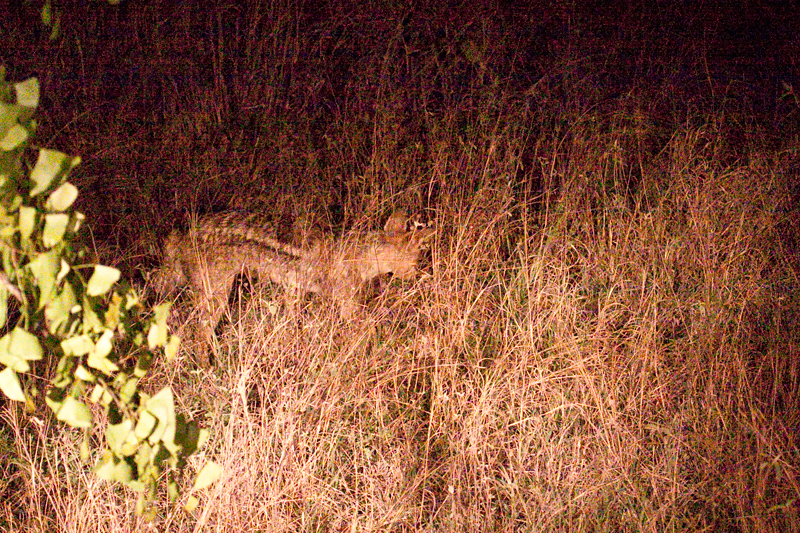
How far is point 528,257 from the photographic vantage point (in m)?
3.56

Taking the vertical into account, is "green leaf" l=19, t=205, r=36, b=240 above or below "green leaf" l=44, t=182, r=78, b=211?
below

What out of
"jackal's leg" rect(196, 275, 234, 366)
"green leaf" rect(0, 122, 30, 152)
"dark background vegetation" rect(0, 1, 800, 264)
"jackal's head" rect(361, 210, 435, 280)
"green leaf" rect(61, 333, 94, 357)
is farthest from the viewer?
"dark background vegetation" rect(0, 1, 800, 264)

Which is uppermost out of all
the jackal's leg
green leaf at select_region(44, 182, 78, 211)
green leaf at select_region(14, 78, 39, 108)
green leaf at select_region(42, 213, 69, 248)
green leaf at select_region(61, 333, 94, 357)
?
green leaf at select_region(14, 78, 39, 108)

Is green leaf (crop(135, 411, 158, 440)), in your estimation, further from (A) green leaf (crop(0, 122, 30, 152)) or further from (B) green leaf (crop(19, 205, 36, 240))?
(A) green leaf (crop(0, 122, 30, 152))

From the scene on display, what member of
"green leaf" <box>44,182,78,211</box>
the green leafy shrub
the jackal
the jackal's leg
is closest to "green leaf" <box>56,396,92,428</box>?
the green leafy shrub

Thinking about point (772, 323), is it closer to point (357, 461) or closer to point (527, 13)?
point (357, 461)

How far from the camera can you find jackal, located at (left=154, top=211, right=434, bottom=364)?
3.58 metres

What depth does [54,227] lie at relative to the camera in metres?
1.16

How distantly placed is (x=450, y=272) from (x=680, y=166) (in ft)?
5.22

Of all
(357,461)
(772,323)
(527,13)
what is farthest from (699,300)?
(527,13)

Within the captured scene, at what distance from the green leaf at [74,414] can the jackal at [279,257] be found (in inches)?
83.1

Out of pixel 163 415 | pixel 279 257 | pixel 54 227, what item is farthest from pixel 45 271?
pixel 279 257

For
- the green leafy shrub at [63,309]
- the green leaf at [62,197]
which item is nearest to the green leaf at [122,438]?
the green leafy shrub at [63,309]

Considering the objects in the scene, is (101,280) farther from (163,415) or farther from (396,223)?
(396,223)
